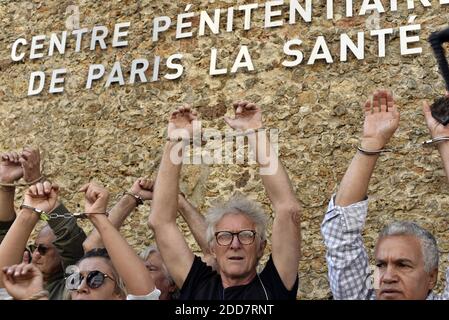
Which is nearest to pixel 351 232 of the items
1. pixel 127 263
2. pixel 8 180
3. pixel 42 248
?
pixel 127 263

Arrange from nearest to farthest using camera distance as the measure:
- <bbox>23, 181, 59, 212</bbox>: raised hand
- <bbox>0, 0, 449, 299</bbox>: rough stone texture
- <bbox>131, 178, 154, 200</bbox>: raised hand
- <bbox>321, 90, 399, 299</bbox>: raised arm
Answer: <bbox>321, 90, 399, 299</bbox>: raised arm, <bbox>23, 181, 59, 212</bbox>: raised hand, <bbox>131, 178, 154, 200</bbox>: raised hand, <bbox>0, 0, 449, 299</bbox>: rough stone texture

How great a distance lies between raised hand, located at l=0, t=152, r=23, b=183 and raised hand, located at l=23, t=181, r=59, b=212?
0.56 metres

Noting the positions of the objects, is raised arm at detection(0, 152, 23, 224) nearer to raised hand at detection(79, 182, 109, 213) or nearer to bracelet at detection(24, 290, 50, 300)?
raised hand at detection(79, 182, 109, 213)

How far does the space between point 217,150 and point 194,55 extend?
961 millimetres

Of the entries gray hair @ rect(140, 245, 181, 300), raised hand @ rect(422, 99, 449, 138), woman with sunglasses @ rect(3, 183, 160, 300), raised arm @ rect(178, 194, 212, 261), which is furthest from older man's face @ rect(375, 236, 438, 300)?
raised arm @ rect(178, 194, 212, 261)

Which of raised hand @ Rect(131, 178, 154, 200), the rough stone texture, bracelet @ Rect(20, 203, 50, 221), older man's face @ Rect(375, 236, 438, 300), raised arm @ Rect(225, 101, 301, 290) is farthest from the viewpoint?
the rough stone texture

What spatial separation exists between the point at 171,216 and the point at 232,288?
1.47ft

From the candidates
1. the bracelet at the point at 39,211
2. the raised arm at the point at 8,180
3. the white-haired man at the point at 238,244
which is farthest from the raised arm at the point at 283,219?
the raised arm at the point at 8,180

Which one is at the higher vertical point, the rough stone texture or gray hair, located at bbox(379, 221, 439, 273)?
the rough stone texture

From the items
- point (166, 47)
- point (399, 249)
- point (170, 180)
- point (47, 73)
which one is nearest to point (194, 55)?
point (166, 47)

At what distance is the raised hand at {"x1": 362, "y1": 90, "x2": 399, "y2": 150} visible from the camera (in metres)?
2.65

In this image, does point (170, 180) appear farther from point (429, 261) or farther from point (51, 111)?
point (51, 111)

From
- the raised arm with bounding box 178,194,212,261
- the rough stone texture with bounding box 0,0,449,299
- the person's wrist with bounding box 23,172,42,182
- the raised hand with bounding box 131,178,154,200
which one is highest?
the rough stone texture with bounding box 0,0,449,299
